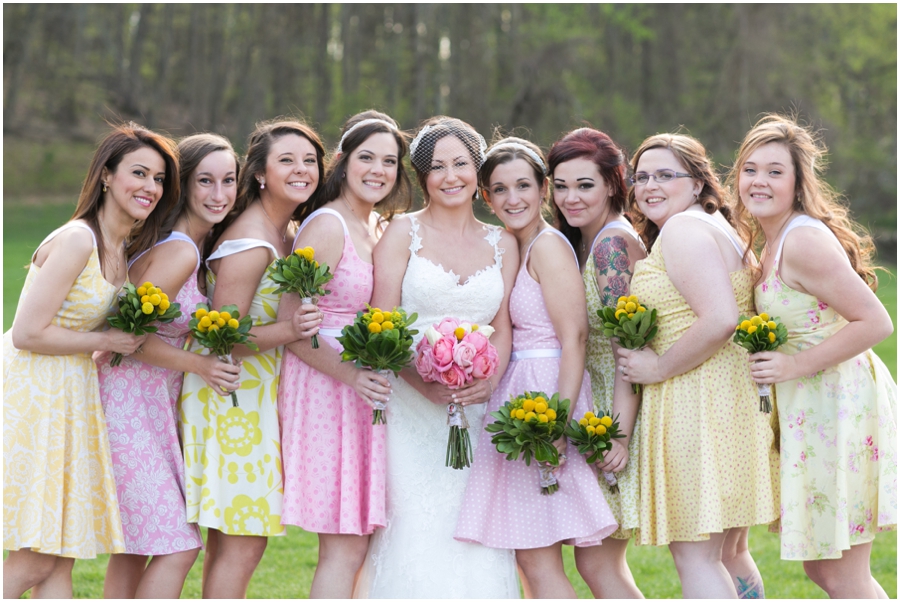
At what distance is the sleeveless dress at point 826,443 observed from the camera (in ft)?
14.6

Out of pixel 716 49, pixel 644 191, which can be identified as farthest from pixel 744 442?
pixel 716 49

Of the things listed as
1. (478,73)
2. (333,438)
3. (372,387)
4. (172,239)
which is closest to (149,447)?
(333,438)

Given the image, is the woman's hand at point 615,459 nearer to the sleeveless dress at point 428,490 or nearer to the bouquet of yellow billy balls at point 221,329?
the sleeveless dress at point 428,490

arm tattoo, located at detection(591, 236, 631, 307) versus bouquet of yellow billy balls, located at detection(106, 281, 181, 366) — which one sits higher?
arm tattoo, located at detection(591, 236, 631, 307)

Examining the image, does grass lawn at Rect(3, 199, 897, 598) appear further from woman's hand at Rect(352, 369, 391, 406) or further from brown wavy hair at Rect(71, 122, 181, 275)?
brown wavy hair at Rect(71, 122, 181, 275)

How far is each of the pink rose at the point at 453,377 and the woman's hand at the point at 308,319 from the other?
2.30 feet

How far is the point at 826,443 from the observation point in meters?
4.50

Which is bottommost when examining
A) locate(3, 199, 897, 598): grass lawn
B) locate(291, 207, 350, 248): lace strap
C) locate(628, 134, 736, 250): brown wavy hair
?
locate(3, 199, 897, 598): grass lawn

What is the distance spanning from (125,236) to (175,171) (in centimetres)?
46

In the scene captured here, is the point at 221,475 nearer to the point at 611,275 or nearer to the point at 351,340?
the point at 351,340

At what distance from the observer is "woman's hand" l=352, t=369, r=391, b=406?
14.9 feet

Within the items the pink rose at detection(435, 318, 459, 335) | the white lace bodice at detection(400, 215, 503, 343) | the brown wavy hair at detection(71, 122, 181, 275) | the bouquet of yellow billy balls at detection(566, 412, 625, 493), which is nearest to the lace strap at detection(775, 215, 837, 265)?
the bouquet of yellow billy balls at detection(566, 412, 625, 493)

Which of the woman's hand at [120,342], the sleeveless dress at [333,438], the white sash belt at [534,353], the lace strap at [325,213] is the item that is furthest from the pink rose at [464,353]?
the woman's hand at [120,342]

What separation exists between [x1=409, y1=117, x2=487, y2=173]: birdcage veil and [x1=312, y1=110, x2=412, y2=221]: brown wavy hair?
24 cm
